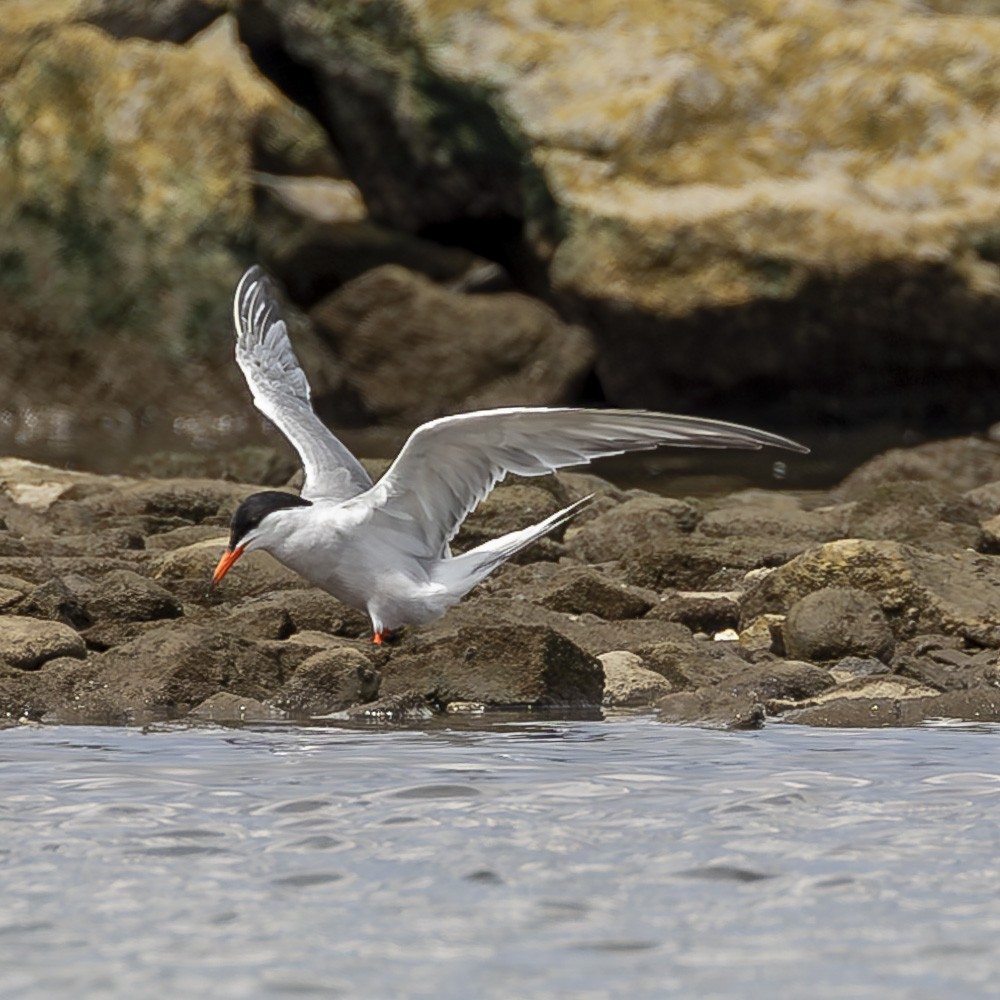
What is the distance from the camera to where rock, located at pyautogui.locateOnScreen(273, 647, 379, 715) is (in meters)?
7.66

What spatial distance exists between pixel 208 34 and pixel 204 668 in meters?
16.7

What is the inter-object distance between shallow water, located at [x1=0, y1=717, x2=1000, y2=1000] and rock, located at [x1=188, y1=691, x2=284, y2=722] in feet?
0.93

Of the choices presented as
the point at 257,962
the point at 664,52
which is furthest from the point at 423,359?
the point at 257,962

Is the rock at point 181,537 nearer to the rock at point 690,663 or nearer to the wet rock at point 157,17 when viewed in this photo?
the rock at point 690,663

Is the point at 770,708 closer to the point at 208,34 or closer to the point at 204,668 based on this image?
the point at 204,668

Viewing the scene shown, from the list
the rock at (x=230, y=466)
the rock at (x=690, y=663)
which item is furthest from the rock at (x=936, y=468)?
the rock at (x=690, y=663)

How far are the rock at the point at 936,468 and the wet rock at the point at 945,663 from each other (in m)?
4.38

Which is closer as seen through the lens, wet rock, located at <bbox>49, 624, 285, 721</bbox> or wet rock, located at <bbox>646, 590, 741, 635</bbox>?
wet rock, located at <bbox>49, 624, 285, 721</bbox>

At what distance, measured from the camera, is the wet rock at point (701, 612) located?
8.94 meters

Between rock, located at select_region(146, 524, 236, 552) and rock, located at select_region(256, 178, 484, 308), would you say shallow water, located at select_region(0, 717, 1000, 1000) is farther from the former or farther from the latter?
rock, located at select_region(256, 178, 484, 308)

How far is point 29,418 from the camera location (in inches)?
742

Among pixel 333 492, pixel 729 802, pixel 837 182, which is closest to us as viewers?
pixel 729 802

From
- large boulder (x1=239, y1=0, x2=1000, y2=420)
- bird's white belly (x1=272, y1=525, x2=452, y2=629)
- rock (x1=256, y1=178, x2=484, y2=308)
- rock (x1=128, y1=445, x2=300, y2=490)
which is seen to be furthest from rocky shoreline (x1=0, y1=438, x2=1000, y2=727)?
rock (x1=256, y1=178, x2=484, y2=308)

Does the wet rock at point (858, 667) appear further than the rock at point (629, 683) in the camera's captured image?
Yes
